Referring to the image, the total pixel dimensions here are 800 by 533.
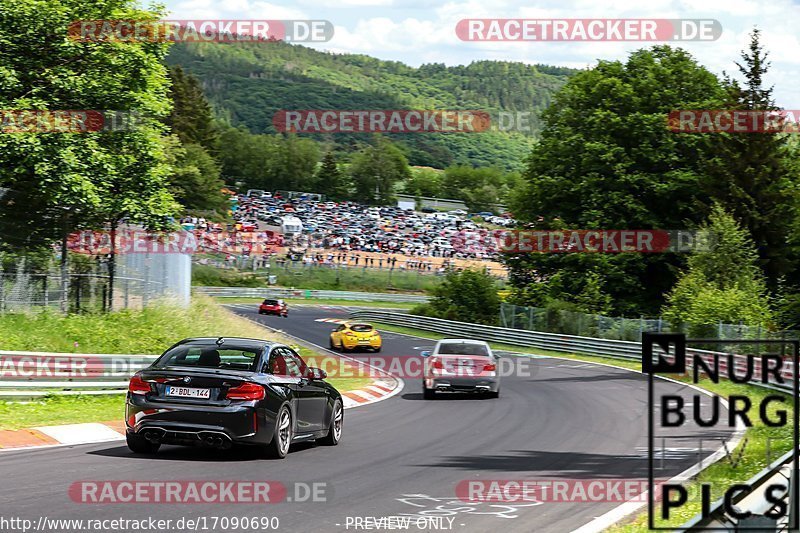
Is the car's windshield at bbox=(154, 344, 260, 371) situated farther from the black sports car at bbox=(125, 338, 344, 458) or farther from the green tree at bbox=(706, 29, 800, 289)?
the green tree at bbox=(706, 29, 800, 289)

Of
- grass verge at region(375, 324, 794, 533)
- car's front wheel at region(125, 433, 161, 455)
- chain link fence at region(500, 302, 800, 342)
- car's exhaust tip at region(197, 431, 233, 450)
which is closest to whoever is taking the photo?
grass verge at region(375, 324, 794, 533)

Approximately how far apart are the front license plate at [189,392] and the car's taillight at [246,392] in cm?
23

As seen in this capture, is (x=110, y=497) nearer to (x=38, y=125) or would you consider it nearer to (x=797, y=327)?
(x=38, y=125)

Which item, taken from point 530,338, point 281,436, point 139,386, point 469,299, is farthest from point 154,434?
point 469,299

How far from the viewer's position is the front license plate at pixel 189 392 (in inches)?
482

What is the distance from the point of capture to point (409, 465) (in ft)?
42.6

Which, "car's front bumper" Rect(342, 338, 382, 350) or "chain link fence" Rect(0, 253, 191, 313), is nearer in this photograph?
"chain link fence" Rect(0, 253, 191, 313)

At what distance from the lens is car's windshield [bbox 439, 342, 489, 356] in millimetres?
25125

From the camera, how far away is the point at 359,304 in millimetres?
88250

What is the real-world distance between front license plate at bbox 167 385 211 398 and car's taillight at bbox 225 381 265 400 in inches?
9.3

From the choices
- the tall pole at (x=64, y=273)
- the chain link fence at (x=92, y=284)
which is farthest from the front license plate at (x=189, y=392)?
the tall pole at (x=64, y=273)

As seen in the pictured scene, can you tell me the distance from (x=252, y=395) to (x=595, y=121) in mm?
45981

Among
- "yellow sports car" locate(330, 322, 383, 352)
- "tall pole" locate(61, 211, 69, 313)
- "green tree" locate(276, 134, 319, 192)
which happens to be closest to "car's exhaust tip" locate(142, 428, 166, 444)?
"tall pole" locate(61, 211, 69, 313)

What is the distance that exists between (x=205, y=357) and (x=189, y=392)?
2.06ft
